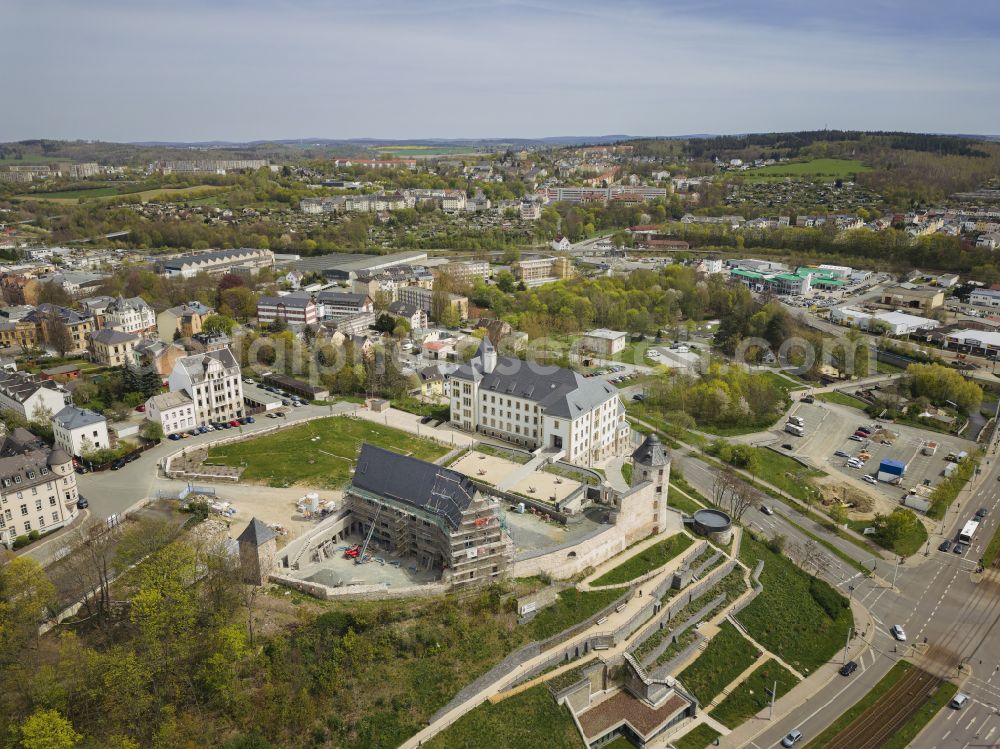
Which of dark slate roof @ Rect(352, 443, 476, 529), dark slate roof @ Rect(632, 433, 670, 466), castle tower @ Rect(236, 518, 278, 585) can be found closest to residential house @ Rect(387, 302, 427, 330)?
dark slate roof @ Rect(352, 443, 476, 529)

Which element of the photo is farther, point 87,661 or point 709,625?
point 709,625

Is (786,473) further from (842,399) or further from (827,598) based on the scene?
(842,399)

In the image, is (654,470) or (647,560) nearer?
(647,560)

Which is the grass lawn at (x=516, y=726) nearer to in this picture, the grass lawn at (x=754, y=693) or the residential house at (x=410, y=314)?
the grass lawn at (x=754, y=693)

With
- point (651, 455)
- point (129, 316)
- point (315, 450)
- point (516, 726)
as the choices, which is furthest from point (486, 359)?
point (129, 316)

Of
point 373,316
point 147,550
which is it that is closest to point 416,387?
point 373,316

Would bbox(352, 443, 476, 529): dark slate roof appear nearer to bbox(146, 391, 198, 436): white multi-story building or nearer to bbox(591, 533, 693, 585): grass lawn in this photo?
bbox(591, 533, 693, 585): grass lawn

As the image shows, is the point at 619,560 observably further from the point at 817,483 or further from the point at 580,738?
the point at 817,483
